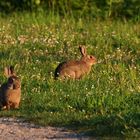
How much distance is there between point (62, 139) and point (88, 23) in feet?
27.3

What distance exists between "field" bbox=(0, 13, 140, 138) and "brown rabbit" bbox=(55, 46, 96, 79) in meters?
0.16

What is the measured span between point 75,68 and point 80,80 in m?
0.42

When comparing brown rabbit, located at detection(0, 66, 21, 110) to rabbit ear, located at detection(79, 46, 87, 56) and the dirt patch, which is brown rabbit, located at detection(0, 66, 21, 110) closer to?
the dirt patch

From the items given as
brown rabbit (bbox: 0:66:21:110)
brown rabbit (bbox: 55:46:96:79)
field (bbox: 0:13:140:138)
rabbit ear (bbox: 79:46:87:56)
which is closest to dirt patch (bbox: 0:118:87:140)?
field (bbox: 0:13:140:138)

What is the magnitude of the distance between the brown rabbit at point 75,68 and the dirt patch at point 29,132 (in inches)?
90.8

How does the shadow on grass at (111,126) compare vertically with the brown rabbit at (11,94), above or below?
below

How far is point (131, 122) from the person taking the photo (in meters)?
8.60

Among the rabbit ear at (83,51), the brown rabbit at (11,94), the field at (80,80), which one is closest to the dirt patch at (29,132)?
the field at (80,80)

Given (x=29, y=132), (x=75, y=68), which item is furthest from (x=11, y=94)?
(x=75, y=68)

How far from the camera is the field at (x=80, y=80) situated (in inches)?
356

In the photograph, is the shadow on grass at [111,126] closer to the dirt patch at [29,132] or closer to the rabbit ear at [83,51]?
the dirt patch at [29,132]

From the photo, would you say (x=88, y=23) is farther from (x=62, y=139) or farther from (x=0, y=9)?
(x=62, y=139)

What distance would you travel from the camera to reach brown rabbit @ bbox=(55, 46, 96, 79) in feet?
37.3

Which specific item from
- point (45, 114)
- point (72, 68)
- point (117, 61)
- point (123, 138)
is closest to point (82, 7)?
point (117, 61)
